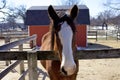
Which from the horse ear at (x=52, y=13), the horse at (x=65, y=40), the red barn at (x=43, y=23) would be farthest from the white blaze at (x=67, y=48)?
the red barn at (x=43, y=23)

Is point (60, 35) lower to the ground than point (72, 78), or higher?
higher

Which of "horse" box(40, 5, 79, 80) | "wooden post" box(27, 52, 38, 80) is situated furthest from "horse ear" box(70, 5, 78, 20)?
"wooden post" box(27, 52, 38, 80)

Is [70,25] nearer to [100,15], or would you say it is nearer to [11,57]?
[11,57]

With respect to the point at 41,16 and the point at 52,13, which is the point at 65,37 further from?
the point at 41,16

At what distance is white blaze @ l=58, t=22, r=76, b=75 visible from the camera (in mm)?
3268

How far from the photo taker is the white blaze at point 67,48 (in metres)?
3.27

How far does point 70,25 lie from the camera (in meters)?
3.62

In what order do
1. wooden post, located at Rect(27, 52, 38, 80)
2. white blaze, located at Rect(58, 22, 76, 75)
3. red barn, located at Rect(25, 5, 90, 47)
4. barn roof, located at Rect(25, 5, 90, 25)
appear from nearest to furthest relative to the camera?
white blaze, located at Rect(58, 22, 76, 75)
wooden post, located at Rect(27, 52, 38, 80)
red barn, located at Rect(25, 5, 90, 47)
barn roof, located at Rect(25, 5, 90, 25)

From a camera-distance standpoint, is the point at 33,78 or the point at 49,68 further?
the point at 49,68

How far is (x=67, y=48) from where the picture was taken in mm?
3418

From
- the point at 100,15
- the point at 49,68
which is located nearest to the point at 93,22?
the point at 100,15

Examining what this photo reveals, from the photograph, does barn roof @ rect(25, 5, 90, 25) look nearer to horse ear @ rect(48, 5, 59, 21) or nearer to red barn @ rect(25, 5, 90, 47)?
red barn @ rect(25, 5, 90, 47)

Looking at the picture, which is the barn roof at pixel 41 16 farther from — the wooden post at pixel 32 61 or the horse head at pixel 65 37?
the wooden post at pixel 32 61

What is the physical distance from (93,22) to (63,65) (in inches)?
3588
